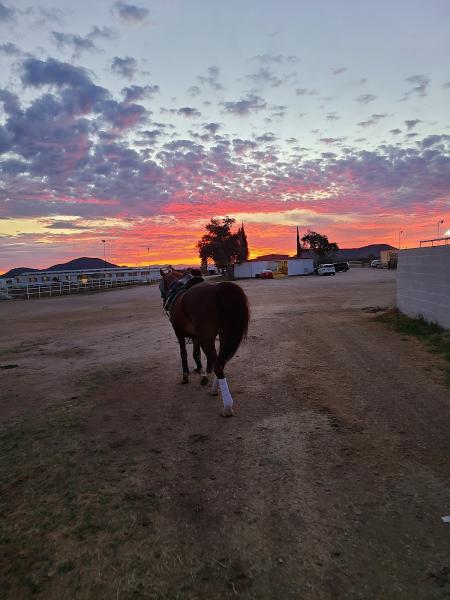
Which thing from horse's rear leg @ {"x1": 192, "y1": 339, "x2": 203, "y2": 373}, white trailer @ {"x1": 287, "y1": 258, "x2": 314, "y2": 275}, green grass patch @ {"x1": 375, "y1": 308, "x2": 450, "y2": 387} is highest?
white trailer @ {"x1": 287, "y1": 258, "x2": 314, "y2": 275}

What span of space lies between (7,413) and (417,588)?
202 inches

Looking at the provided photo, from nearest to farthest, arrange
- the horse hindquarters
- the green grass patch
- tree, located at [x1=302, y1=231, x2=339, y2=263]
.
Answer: the horse hindquarters, the green grass patch, tree, located at [x1=302, y1=231, x2=339, y2=263]

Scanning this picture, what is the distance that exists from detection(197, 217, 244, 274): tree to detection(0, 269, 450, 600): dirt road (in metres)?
Answer: 64.7

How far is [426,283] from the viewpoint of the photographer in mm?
10406

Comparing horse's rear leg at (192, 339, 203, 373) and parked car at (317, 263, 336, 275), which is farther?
parked car at (317, 263, 336, 275)

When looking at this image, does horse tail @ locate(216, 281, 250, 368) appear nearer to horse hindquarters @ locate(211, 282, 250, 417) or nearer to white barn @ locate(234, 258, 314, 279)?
horse hindquarters @ locate(211, 282, 250, 417)

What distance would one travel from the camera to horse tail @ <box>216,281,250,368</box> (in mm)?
5312

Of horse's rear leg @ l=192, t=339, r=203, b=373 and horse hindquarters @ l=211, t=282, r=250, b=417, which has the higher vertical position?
horse hindquarters @ l=211, t=282, r=250, b=417

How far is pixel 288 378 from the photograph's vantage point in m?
6.48

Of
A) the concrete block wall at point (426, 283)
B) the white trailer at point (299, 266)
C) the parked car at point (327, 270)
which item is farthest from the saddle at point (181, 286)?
the white trailer at point (299, 266)

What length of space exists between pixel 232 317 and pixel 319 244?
3181 inches

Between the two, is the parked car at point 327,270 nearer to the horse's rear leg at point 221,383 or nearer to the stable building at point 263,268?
the stable building at point 263,268

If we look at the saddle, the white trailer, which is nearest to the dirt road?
the saddle

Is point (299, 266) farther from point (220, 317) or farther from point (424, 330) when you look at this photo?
point (220, 317)
